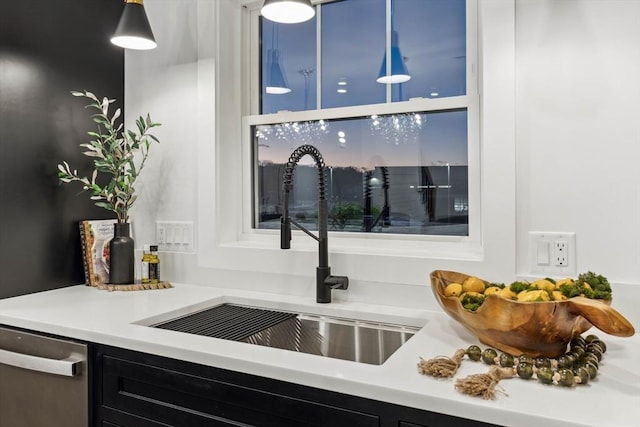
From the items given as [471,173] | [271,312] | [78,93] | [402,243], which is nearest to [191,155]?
[78,93]

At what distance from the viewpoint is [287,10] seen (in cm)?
143

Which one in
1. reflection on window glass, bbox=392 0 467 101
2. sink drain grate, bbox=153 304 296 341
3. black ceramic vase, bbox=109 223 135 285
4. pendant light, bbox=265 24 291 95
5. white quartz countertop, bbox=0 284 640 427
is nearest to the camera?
white quartz countertop, bbox=0 284 640 427

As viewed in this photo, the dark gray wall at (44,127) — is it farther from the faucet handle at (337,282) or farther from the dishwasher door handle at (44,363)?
the faucet handle at (337,282)

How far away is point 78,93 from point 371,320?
148cm

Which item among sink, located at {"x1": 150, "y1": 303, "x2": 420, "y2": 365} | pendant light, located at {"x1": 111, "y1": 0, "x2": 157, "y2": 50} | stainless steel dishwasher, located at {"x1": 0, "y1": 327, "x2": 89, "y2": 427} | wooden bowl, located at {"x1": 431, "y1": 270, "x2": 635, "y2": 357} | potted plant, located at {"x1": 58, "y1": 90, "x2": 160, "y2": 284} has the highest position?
pendant light, located at {"x1": 111, "y1": 0, "x2": 157, "y2": 50}

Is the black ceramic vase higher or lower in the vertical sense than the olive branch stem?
lower

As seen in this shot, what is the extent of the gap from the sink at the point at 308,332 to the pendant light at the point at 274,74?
40.3 inches

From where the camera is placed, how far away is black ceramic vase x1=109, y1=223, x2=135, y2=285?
1994 mm

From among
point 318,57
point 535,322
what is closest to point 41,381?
point 535,322

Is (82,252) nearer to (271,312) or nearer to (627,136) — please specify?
(271,312)

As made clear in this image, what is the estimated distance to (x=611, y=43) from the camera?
4.48 ft

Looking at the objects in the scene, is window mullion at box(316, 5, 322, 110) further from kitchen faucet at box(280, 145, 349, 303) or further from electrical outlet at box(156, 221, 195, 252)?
electrical outlet at box(156, 221, 195, 252)

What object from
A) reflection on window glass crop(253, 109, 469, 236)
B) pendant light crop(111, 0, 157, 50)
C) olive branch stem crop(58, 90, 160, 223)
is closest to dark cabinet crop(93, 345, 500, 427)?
olive branch stem crop(58, 90, 160, 223)

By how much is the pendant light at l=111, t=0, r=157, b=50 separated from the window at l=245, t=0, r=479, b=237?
54cm
